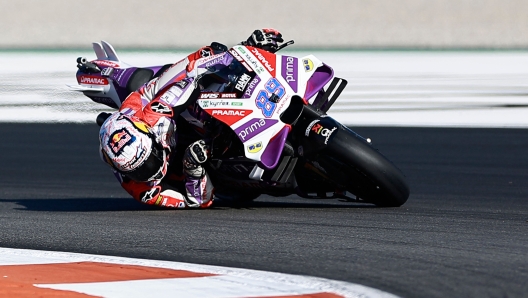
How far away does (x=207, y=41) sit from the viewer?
1795cm

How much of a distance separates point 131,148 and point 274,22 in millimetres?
13221

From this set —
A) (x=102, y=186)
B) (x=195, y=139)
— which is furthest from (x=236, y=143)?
(x=102, y=186)

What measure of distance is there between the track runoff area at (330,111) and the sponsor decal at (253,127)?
64.0 inches

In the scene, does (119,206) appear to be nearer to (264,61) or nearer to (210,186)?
(210,186)

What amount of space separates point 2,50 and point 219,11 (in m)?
4.66

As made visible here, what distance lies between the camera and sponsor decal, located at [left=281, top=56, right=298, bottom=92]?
615 centimetres

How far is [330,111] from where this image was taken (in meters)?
12.1

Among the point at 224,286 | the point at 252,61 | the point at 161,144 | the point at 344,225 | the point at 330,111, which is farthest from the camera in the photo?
the point at 330,111

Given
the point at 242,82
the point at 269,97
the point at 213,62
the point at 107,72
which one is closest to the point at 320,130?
the point at 269,97

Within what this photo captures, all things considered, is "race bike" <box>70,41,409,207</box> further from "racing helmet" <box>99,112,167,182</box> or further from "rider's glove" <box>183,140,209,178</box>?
"racing helmet" <box>99,112,167,182</box>

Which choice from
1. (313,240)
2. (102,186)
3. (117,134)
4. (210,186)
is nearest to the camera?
(313,240)

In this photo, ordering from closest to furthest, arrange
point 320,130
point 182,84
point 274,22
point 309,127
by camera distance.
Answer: point 320,130, point 309,127, point 182,84, point 274,22

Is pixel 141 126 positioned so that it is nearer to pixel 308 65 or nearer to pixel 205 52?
pixel 205 52

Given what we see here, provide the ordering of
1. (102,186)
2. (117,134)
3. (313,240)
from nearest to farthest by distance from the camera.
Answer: (313,240), (117,134), (102,186)
